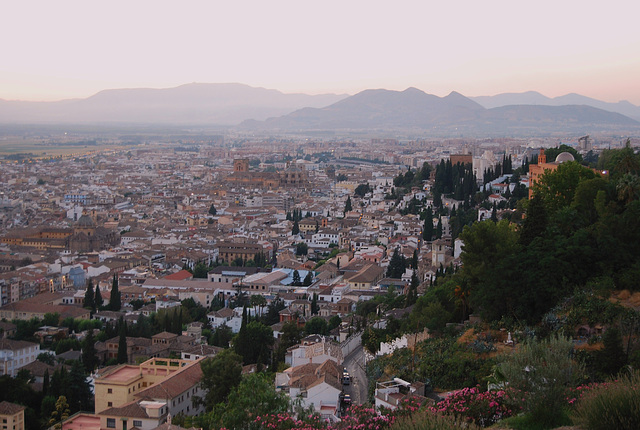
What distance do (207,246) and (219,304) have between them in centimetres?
1181

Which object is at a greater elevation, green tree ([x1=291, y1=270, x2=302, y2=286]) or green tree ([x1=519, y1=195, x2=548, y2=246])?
green tree ([x1=519, y1=195, x2=548, y2=246])

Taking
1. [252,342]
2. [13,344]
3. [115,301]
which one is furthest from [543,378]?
[115,301]

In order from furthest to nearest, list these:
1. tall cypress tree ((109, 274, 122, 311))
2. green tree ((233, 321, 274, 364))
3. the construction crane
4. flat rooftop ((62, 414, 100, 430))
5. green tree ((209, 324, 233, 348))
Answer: the construction crane < tall cypress tree ((109, 274, 122, 311)) < green tree ((209, 324, 233, 348)) < green tree ((233, 321, 274, 364)) < flat rooftop ((62, 414, 100, 430))

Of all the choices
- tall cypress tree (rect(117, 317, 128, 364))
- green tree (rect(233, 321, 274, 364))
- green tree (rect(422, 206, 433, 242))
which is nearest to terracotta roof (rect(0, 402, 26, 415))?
tall cypress tree (rect(117, 317, 128, 364))

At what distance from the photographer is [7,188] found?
69.1 meters

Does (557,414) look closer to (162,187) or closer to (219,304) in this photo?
(219,304)

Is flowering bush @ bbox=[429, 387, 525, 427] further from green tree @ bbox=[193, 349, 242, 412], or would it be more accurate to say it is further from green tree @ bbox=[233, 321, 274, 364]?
green tree @ bbox=[233, 321, 274, 364]

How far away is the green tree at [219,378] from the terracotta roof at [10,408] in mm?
3444

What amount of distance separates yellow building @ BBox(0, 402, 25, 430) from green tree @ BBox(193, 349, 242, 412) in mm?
3425

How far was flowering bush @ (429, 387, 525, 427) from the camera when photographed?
7.23 metres

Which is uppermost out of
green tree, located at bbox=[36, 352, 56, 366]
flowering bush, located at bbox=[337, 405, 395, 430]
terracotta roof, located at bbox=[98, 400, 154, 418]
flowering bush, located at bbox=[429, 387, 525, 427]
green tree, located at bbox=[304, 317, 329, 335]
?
flowering bush, located at bbox=[429, 387, 525, 427]

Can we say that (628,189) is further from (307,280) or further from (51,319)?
(51,319)

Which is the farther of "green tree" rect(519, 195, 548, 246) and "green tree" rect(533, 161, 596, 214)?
"green tree" rect(533, 161, 596, 214)

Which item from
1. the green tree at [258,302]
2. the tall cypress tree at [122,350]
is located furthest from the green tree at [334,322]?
the tall cypress tree at [122,350]
